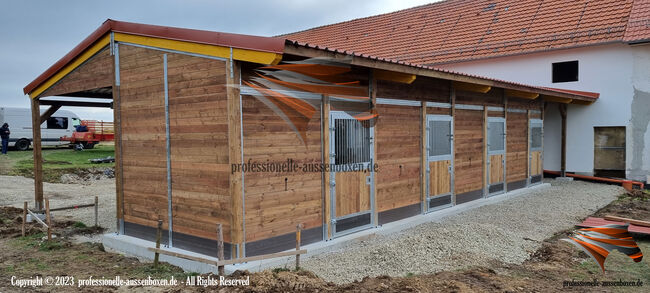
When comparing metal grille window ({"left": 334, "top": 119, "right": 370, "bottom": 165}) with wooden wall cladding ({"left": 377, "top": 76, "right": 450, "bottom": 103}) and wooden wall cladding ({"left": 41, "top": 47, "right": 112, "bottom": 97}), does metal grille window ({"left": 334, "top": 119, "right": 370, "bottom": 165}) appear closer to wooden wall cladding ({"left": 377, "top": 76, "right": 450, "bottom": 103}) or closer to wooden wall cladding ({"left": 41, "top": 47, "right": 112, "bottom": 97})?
wooden wall cladding ({"left": 377, "top": 76, "right": 450, "bottom": 103})

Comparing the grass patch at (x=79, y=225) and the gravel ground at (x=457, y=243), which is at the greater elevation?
the gravel ground at (x=457, y=243)

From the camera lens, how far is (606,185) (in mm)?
14148

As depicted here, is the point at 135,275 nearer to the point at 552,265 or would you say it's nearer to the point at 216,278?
the point at 216,278

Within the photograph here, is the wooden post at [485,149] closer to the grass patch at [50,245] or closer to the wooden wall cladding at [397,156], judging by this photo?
the wooden wall cladding at [397,156]

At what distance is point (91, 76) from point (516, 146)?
394 inches

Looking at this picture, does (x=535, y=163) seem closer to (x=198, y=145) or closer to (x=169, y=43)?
(x=198, y=145)

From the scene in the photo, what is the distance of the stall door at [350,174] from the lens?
22.7 feet

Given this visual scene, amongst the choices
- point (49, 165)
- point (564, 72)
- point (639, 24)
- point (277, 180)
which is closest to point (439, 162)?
point (277, 180)

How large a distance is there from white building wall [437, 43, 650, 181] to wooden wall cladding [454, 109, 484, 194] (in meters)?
6.82

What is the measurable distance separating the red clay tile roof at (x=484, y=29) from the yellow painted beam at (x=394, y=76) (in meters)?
9.96

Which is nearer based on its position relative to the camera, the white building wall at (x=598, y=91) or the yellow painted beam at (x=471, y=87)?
the yellow painted beam at (x=471, y=87)

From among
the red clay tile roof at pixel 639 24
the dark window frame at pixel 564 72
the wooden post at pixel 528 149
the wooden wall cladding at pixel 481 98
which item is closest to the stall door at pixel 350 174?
the wooden wall cladding at pixel 481 98

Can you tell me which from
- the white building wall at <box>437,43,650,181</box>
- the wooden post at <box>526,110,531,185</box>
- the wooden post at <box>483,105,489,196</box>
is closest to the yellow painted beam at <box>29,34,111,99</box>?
the wooden post at <box>483,105,489,196</box>

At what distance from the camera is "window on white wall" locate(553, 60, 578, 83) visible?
51.7 feet
